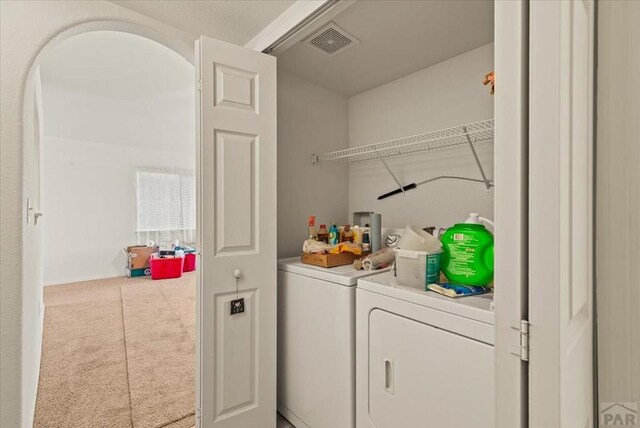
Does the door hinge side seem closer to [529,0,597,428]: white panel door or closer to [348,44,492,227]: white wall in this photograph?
[529,0,597,428]: white panel door

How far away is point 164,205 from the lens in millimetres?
6762

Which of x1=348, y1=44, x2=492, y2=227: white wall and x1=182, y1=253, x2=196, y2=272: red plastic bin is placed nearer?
x1=348, y1=44, x2=492, y2=227: white wall

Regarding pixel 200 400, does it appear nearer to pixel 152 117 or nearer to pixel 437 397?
pixel 437 397

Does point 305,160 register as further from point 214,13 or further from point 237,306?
point 237,306

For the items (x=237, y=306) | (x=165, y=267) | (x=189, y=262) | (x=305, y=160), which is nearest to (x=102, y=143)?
(x=165, y=267)

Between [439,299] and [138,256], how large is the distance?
6.37m

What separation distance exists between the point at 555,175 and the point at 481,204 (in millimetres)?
1283

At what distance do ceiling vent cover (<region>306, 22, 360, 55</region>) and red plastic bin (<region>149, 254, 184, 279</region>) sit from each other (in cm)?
537

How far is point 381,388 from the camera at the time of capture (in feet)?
4.36

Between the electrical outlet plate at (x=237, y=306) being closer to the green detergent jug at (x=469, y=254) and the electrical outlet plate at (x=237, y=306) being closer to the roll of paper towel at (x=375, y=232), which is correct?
the roll of paper towel at (x=375, y=232)

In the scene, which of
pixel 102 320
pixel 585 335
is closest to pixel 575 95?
pixel 585 335

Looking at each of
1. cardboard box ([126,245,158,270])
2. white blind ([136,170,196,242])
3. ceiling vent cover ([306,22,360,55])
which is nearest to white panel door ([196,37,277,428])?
ceiling vent cover ([306,22,360,55])

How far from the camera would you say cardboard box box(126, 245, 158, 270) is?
19.6 ft

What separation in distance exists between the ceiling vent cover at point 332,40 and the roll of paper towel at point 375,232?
3.43 ft
